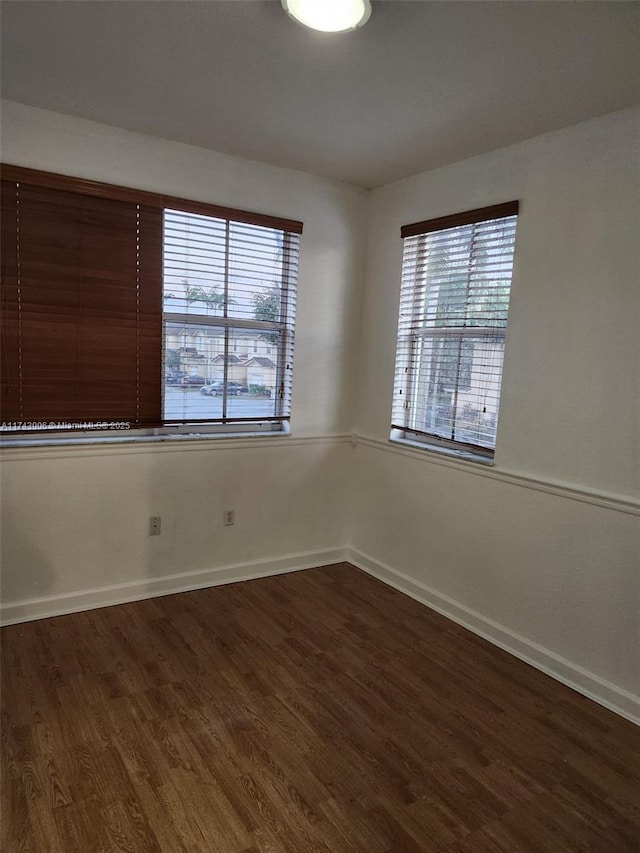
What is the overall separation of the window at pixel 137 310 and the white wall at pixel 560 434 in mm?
1066

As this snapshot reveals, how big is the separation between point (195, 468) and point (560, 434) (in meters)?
2.01

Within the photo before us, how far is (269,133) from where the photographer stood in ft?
9.01

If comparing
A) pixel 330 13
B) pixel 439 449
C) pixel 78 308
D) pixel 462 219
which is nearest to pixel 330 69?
pixel 330 13

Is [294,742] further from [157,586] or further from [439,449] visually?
[439,449]

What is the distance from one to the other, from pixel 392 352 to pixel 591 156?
1519 mm

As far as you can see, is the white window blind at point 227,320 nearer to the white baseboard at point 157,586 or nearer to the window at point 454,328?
the window at point 454,328

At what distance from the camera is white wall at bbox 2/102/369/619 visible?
9.10 ft

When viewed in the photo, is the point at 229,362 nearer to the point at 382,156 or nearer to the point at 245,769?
the point at 382,156

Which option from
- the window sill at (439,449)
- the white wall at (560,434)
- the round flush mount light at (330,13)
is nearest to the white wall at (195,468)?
the window sill at (439,449)

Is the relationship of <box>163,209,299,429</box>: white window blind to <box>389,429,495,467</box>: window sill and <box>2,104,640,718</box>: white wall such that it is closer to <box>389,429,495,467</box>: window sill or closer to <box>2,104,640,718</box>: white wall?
<box>2,104,640,718</box>: white wall

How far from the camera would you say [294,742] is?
6.86ft

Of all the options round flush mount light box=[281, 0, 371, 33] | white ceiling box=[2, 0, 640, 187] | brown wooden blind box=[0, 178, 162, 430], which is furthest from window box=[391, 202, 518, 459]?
brown wooden blind box=[0, 178, 162, 430]

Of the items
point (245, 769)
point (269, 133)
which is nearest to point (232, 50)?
point (269, 133)

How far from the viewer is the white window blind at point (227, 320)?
3.10 metres
